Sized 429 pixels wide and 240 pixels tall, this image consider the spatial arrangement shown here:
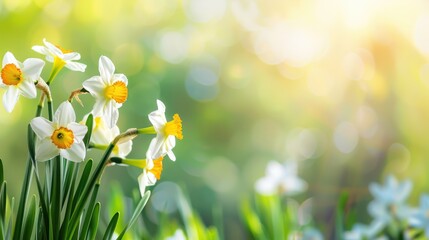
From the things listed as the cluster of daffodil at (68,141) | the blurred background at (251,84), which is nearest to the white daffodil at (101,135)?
the cluster of daffodil at (68,141)

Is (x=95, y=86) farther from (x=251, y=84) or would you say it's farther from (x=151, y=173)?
(x=251, y=84)

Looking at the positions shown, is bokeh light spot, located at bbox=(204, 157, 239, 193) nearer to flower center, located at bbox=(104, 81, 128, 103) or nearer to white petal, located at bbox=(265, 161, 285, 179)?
white petal, located at bbox=(265, 161, 285, 179)

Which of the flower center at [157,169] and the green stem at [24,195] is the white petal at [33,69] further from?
the flower center at [157,169]

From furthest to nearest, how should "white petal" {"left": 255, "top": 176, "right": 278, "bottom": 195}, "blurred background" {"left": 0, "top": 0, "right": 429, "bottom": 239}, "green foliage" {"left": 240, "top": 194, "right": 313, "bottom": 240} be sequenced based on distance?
"blurred background" {"left": 0, "top": 0, "right": 429, "bottom": 239}
"white petal" {"left": 255, "top": 176, "right": 278, "bottom": 195}
"green foliage" {"left": 240, "top": 194, "right": 313, "bottom": 240}

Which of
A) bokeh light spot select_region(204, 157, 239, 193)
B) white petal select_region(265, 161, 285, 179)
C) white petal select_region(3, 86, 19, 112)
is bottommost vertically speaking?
white petal select_region(3, 86, 19, 112)

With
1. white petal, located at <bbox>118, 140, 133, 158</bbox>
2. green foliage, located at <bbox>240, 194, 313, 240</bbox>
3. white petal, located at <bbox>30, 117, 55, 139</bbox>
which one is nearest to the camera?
white petal, located at <bbox>30, 117, 55, 139</bbox>

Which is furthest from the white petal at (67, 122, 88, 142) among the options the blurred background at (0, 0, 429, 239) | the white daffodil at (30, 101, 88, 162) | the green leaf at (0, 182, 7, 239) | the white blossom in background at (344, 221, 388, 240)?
the blurred background at (0, 0, 429, 239)

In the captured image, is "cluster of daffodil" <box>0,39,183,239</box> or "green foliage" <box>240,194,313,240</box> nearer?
"cluster of daffodil" <box>0,39,183,239</box>

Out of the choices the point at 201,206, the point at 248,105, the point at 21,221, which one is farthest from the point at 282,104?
the point at 21,221
